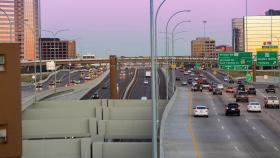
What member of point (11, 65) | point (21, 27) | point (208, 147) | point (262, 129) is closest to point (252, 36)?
point (21, 27)

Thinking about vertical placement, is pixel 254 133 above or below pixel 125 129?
above

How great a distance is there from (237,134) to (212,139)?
4.04m

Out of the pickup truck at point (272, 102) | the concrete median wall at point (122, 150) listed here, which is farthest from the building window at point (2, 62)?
the pickup truck at point (272, 102)

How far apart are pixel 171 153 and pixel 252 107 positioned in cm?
3214

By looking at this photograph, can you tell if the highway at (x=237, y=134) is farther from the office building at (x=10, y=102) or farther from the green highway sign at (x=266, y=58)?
the green highway sign at (x=266, y=58)

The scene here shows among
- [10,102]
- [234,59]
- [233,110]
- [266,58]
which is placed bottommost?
[233,110]

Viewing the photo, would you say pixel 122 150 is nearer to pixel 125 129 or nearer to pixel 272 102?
pixel 125 129

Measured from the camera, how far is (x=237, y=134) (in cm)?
4691

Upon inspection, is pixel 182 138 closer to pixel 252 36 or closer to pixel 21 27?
pixel 21 27

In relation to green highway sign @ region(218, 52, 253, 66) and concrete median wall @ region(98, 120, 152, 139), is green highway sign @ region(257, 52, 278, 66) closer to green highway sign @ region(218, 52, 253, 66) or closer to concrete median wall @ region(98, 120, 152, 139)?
green highway sign @ region(218, 52, 253, 66)

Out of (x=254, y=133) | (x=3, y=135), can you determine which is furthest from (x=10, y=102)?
(x=254, y=133)

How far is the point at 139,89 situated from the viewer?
422ft

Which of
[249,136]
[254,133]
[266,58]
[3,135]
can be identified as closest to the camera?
[3,135]

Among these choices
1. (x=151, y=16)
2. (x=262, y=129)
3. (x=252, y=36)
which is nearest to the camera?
(x=151, y=16)
